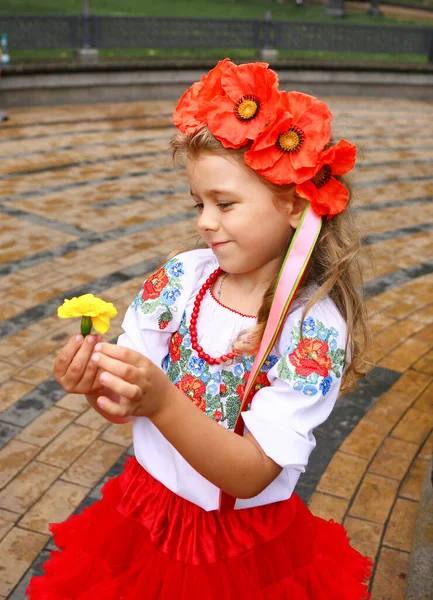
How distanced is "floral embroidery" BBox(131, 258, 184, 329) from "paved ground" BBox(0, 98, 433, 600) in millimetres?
547

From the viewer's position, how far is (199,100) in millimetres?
1886

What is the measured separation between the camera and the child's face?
181 cm

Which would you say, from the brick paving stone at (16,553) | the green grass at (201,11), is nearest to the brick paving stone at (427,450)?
the brick paving stone at (16,553)

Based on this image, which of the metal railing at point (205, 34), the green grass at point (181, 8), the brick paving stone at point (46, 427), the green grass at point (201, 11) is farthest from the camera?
the green grass at point (181, 8)

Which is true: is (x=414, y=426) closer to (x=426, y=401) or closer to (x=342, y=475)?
(x=426, y=401)

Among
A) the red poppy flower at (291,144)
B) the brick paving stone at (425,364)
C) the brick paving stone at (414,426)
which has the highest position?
the red poppy flower at (291,144)

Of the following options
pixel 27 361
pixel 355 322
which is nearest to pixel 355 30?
pixel 27 361

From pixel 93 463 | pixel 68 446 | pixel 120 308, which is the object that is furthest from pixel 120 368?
pixel 120 308

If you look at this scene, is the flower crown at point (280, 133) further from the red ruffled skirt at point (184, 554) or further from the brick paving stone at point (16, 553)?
the brick paving stone at point (16, 553)

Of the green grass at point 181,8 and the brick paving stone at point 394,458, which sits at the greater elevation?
the green grass at point 181,8

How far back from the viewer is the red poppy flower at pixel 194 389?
1969 mm

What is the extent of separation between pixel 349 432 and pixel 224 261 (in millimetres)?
2306

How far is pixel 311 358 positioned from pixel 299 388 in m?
0.08

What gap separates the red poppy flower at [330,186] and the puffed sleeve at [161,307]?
42 cm
